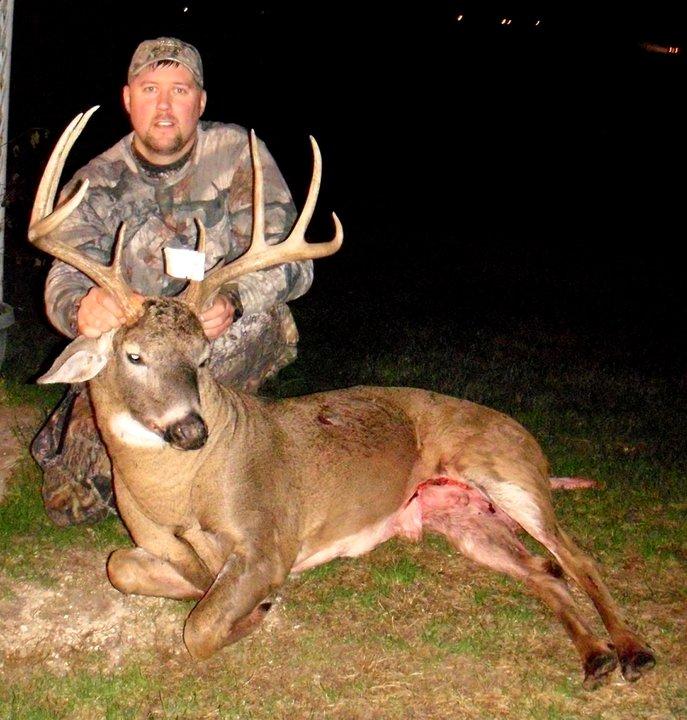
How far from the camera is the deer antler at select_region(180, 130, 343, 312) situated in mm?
3960

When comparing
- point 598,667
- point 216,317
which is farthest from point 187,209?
point 598,667

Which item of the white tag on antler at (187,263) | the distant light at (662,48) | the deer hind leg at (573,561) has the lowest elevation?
the deer hind leg at (573,561)

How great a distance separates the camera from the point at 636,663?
150 inches

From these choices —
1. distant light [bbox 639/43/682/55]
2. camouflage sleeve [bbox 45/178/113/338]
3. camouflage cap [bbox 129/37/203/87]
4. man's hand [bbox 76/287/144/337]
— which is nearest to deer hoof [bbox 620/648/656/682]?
man's hand [bbox 76/287/144/337]

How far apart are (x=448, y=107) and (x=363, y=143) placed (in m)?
5.37

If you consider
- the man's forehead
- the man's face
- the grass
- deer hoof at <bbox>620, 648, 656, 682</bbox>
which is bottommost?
the grass

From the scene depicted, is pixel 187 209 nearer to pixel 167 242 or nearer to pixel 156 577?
pixel 167 242

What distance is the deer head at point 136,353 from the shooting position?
3627 mm

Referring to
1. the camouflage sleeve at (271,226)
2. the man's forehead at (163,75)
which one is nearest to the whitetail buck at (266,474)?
the camouflage sleeve at (271,226)

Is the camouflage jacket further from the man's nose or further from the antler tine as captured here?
the antler tine

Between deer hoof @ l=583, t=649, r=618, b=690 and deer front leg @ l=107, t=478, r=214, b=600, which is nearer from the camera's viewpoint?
deer hoof @ l=583, t=649, r=618, b=690

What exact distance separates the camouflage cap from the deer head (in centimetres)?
122

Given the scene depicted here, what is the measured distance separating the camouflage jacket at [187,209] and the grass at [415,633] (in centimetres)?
145

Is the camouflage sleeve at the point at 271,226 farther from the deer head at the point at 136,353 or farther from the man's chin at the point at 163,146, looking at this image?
the deer head at the point at 136,353
